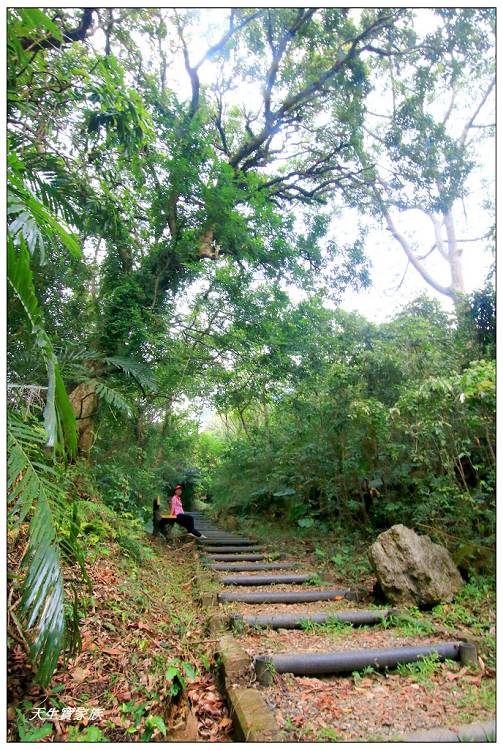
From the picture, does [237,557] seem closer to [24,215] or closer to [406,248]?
[24,215]

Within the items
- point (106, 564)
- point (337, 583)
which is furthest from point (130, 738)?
point (337, 583)

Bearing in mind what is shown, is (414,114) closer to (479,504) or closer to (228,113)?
(228,113)

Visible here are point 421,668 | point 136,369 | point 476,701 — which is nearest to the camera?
point 476,701

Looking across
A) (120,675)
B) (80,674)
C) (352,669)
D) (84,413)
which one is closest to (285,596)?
(352,669)

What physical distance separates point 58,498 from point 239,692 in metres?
1.36

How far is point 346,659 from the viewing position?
2.56 meters

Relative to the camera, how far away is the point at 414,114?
6352 mm

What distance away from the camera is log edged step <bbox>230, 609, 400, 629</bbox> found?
3.30 m

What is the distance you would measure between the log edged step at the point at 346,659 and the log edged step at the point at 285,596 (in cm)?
148

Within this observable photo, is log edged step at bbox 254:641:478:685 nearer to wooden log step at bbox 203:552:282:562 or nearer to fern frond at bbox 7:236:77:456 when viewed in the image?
fern frond at bbox 7:236:77:456

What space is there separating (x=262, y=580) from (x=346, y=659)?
2.27 meters

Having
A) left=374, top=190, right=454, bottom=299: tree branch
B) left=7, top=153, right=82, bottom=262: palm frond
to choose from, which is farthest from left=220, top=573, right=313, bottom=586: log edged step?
left=374, top=190, right=454, bottom=299: tree branch

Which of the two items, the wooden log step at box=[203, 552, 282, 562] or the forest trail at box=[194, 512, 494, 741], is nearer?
the forest trail at box=[194, 512, 494, 741]

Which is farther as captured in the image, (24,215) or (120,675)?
(120,675)
